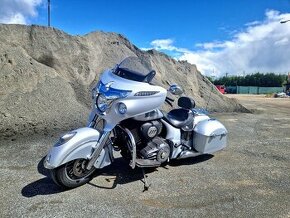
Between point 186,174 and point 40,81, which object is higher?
point 40,81

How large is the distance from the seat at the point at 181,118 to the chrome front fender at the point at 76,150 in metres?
1.46

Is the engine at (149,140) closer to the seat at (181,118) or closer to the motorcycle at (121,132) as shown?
the motorcycle at (121,132)

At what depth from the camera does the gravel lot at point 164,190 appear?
4.03 meters

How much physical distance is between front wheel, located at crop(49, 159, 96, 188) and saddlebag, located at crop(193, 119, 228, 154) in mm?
2116

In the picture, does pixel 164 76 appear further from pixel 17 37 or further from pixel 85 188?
pixel 85 188

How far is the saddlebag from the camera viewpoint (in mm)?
5926

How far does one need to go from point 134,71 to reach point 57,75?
283 inches

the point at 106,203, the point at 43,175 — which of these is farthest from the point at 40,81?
the point at 106,203

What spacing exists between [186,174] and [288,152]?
10.1 ft

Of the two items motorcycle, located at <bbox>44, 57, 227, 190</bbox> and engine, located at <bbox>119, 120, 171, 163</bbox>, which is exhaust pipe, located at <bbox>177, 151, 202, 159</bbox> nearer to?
motorcycle, located at <bbox>44, 57, 227, 190</bbox>

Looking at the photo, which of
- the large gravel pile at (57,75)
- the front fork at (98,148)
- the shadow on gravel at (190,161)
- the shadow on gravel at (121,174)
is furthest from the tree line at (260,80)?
the front fork at (98,148)

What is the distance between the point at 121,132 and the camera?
498 centimetres

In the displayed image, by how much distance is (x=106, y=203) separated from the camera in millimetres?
4203

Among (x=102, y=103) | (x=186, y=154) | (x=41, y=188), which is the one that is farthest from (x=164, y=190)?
(x=41, y=188)
